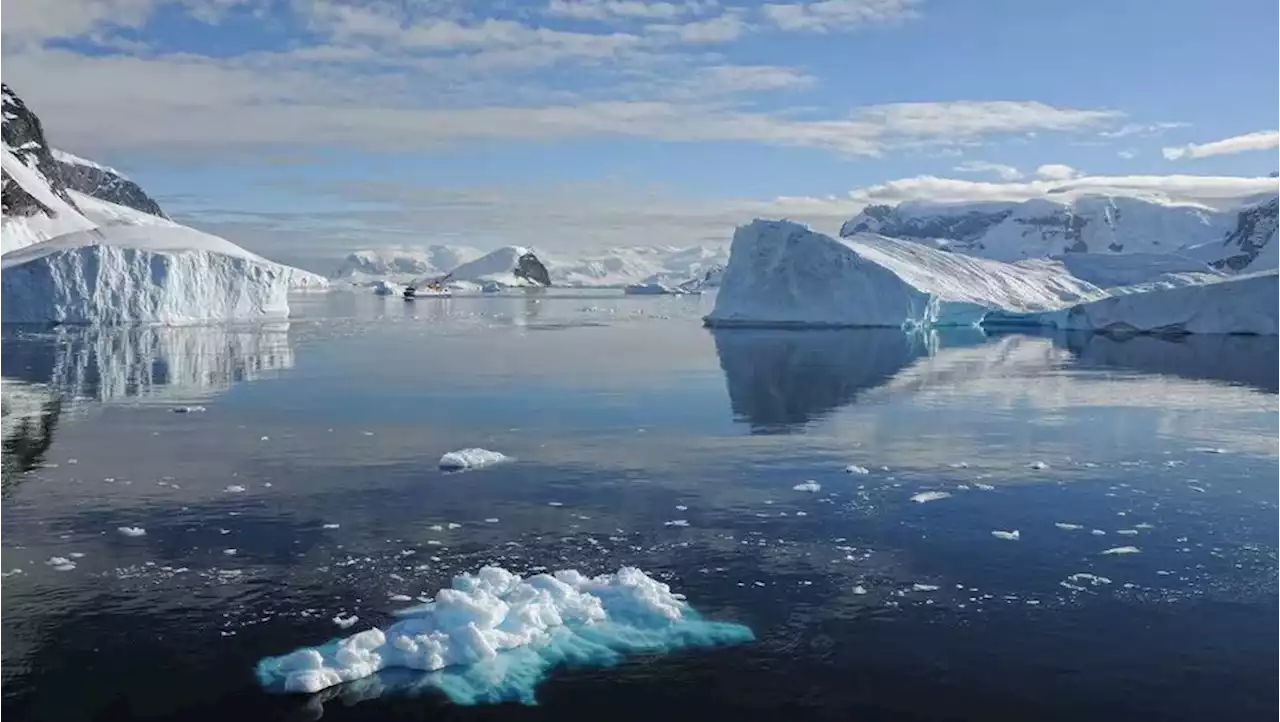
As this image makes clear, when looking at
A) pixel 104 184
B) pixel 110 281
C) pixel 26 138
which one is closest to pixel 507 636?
pixel 110 281

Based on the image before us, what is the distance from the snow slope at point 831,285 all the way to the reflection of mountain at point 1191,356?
6477 mm

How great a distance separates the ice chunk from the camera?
1717cm

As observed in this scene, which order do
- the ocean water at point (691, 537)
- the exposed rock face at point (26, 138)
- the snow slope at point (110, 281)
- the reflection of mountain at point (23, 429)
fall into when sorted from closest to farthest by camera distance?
the ocean water at point (691, 537) < the reflection of mountain at point (23, 429) < the snow slope at point (110, 281) < the exposed rock face at point (26, 138)

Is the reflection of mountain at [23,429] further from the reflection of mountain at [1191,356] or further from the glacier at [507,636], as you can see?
the reflection of mountain at [1191,356]

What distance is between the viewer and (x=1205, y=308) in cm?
5053

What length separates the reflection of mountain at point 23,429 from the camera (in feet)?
55.6

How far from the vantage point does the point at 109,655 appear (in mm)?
9523

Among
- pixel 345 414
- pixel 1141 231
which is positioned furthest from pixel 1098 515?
pixel 1141 231

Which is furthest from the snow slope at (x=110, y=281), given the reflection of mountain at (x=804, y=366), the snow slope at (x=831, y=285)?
the reflection of mountain at (x=804, y=366)

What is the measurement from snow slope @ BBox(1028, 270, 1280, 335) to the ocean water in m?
24.5

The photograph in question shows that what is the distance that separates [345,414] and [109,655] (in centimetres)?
1363

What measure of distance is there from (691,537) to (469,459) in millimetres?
5376

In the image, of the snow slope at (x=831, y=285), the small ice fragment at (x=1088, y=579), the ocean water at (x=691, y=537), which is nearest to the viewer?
the ocean water at (x=691, y=537)

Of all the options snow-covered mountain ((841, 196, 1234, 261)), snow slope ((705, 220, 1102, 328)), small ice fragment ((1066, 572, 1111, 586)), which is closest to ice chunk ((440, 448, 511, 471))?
small ice fragment ((1066, 572, 1111, 586))
